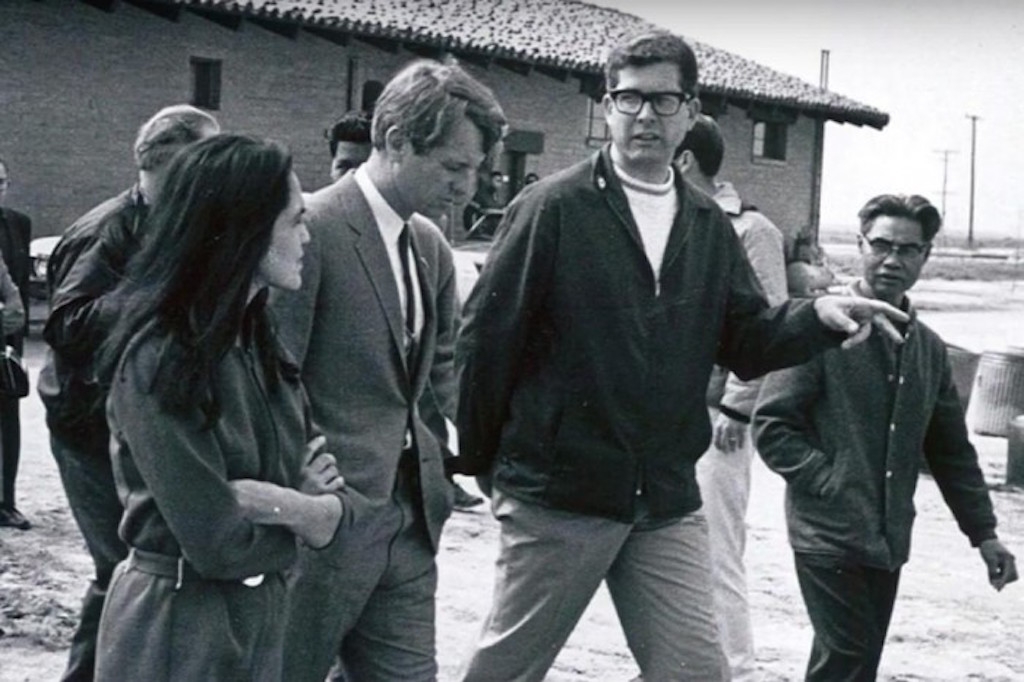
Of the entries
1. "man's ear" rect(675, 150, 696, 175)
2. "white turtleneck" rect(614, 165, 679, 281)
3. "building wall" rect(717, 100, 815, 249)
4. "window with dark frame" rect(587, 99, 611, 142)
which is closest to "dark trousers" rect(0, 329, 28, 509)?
"man's ear" rect(675, 150, 696, 175)

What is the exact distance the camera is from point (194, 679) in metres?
2.82

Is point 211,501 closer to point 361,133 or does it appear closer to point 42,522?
point 361,133

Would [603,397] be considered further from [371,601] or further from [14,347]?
[14,347]

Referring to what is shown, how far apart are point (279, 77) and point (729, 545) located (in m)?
24.9

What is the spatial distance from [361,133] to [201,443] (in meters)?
3.62

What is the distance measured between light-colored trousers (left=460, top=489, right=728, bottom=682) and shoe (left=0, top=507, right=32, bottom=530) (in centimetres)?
464

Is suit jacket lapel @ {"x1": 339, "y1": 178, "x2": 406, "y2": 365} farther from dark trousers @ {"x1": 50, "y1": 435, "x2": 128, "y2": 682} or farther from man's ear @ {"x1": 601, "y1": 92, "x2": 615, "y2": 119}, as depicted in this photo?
dark trousers @ {"x1": 50, "y1": 435, "x2": 128, "y2": 682}

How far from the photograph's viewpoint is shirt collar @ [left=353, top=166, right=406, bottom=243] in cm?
377

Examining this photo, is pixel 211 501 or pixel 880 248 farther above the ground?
pixel 880 248

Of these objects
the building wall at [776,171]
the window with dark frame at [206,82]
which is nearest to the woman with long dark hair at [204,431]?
the window with dark frame at [206,82]

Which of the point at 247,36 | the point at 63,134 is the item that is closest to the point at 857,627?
the point at 63,134

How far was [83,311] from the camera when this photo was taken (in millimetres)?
4402

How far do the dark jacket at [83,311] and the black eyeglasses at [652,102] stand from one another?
1325mm

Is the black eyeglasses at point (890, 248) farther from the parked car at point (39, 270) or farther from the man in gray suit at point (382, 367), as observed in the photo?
the parked car at point (39, 270)
